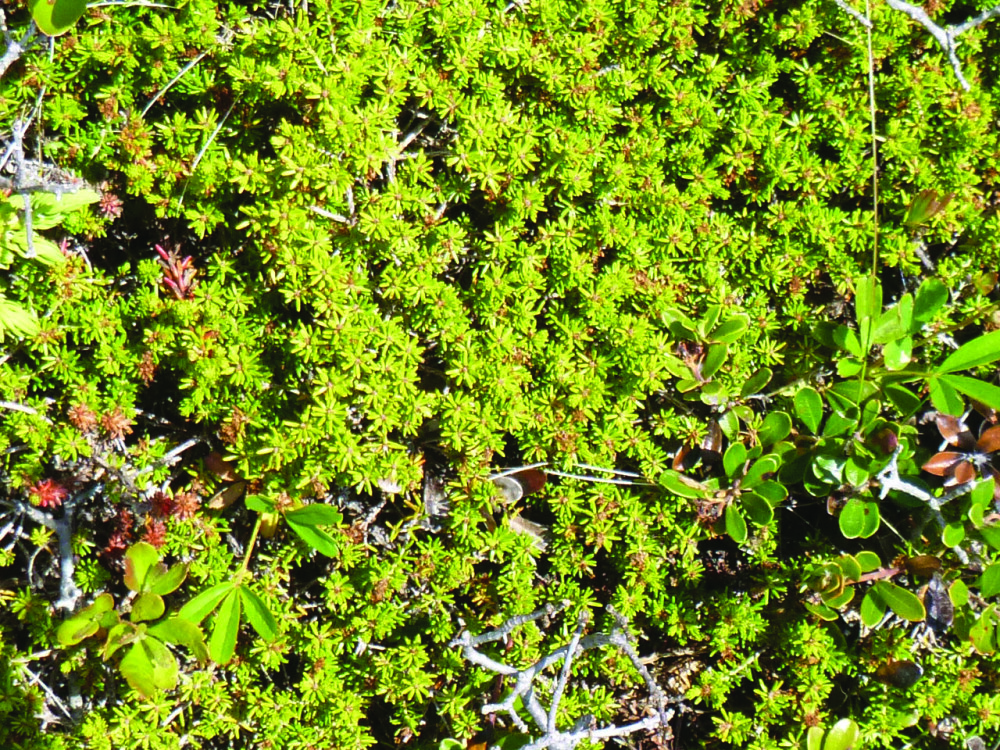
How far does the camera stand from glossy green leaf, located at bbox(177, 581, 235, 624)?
2416 mm

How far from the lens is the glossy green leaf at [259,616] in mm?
2424

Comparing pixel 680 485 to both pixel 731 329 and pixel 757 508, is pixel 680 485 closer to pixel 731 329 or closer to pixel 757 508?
pixel 757 508

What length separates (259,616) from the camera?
2432 mm

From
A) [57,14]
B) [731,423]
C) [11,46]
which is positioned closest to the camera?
[57,14]

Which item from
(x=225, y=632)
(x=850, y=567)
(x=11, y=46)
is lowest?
(x=225, y=632)

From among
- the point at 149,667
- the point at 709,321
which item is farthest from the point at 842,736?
the point at 149,667

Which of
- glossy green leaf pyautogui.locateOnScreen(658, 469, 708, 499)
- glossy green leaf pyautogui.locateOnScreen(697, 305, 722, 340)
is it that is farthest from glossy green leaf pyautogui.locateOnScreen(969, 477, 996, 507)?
glossy green leaf pyautogui.locateOnScreen(697, 305, 722, 340)

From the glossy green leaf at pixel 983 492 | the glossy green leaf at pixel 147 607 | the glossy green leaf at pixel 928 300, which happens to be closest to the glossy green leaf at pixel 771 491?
the glossy green leaf at pixel 983 492

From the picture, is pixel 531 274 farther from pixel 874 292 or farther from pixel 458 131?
pixel 874 292

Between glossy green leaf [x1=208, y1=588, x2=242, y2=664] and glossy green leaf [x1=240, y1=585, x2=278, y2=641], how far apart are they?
0.09 feet

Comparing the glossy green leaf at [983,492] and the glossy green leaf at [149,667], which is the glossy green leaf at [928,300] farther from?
the glossy green leaf at [149,667]

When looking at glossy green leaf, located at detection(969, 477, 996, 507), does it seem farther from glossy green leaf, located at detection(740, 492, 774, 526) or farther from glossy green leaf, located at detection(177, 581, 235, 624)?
glossy green leaf, located at detection(177, 581, 235, 624)

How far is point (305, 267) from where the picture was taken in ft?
8.09

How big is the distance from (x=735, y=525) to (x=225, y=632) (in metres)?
1.53
